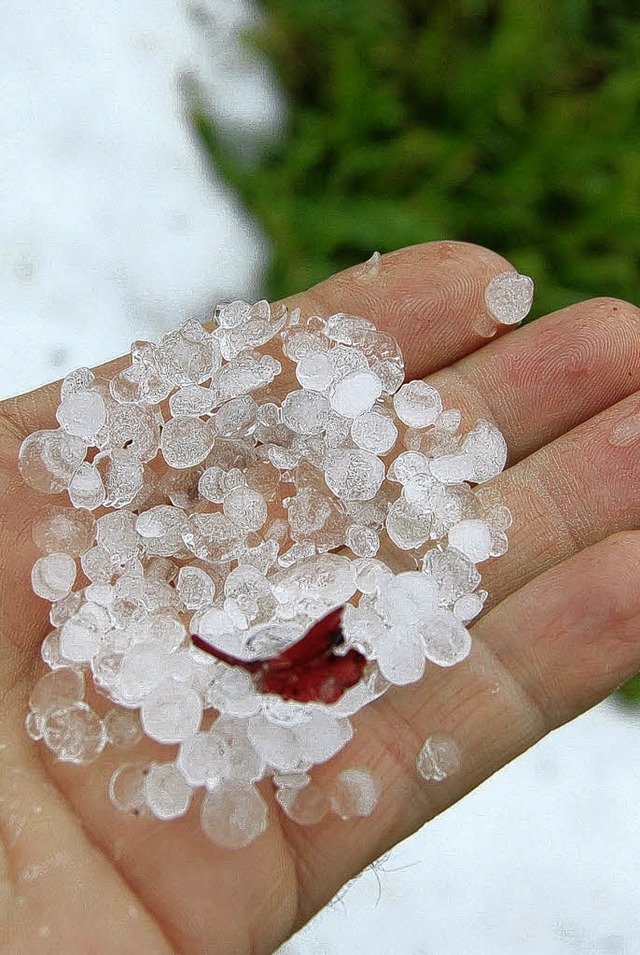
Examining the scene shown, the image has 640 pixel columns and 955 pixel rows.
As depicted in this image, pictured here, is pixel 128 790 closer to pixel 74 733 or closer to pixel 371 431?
pixel 74 733

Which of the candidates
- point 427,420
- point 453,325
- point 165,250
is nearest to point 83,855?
point 427,420

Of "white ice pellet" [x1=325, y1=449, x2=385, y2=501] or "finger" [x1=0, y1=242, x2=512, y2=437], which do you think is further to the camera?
"finger" [x1=0, y1=242, x2=512, y2=437]

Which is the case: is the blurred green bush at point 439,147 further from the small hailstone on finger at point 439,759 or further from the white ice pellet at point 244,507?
the small hailstone on finger at point 439,759

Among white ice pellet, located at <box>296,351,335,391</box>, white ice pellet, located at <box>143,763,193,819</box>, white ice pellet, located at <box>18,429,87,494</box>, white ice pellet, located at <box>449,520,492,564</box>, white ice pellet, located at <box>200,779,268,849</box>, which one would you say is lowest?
white ice pellet, located at <box>200,779,268,849</box>

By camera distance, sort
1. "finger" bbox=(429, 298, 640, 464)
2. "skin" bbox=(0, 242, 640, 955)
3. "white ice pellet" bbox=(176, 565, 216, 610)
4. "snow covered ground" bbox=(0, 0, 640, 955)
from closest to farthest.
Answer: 1. "skin" bbox=(0, 242, 640, 955)
2. "white ice pellet" bbox=(176, 565, 216, 610)
3. "finger" bbox=(429, 298, 640, 464)
4. "snow covered ground" bbox=(0, 0, 640, 955)

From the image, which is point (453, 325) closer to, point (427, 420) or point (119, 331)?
point (427, 420)

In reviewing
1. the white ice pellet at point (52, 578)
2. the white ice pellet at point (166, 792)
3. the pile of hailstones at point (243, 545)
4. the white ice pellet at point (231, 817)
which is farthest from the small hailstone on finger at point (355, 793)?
the white ice pellet at point (52, 578)

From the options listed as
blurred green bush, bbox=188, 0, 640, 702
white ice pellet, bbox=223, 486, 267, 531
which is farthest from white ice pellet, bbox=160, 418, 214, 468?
blurred green bush, bbox=188, 0, 640, 702

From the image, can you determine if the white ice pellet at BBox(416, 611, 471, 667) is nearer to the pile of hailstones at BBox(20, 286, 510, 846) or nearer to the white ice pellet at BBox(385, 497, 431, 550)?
Result: the pile of hailstones at BBox(20, 286, 510, 846)
